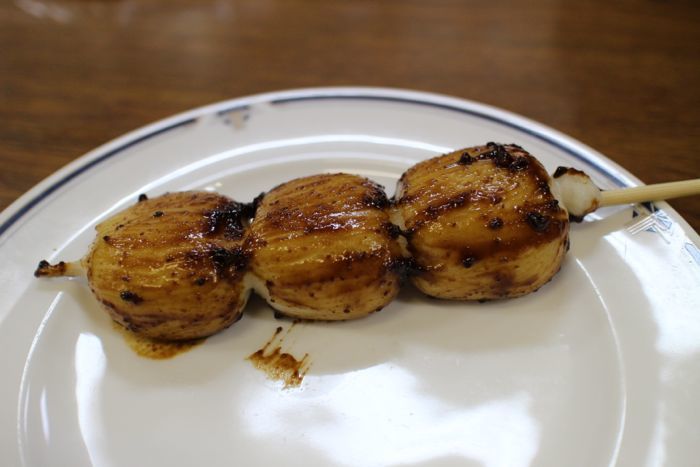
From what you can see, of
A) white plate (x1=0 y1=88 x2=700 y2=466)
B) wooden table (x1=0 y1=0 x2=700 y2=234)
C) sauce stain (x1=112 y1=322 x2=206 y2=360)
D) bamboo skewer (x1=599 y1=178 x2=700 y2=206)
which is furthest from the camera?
wooden table (x1=0 y1=0 x2=700 y2=234)

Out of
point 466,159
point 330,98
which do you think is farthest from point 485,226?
point 330,98

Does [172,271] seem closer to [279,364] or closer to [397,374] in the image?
[279,364]

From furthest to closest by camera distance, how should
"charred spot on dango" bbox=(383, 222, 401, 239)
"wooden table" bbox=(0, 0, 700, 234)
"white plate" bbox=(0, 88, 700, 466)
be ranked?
"wooden table" bbox=(0, 0, 700, 234), "charred spot on dango" bbox=(383, 222, 401, 239), "white plate" bbox=(0, 88, 700, 466)

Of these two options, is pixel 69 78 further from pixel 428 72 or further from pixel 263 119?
pixel 428 72

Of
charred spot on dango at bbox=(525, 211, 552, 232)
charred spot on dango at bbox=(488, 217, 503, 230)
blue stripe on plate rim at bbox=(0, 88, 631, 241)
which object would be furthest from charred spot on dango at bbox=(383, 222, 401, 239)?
blue stripe on plate rim at bbox=(0, 88, 631, 241)

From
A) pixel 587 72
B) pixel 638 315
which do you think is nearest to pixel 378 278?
pixel 638 315

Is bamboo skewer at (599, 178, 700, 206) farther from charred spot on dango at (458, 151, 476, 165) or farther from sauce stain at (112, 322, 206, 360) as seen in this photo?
sauce stain at (112, 322, 206, 360)

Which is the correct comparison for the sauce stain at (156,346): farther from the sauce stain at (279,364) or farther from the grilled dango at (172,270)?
the sauce stain at (279,364)
